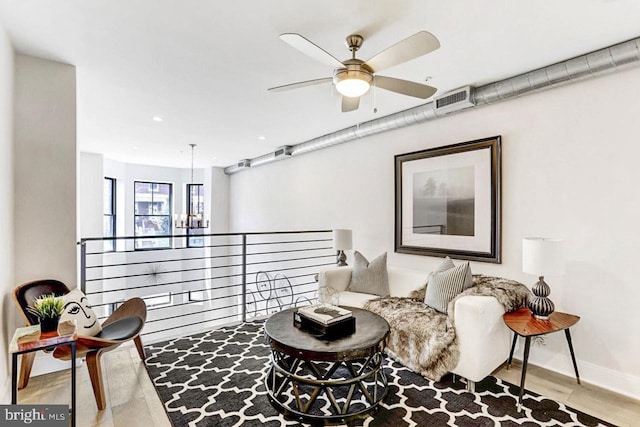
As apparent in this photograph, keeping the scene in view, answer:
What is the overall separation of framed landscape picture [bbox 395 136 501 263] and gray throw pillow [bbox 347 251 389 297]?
21.9 inches

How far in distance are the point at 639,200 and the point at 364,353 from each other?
2.36m

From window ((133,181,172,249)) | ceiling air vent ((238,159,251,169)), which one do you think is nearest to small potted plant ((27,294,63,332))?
ceiling air vent ((238,159,251,169))

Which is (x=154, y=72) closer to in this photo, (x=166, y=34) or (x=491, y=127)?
(x=166, y=34)

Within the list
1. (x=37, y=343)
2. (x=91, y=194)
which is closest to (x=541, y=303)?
(x=37, y=343)

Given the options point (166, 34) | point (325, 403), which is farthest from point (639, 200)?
point (166, 34)

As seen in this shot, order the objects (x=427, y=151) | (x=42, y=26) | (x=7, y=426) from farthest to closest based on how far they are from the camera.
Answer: (x=427, y=151), (x=42, y=26), (x=7, y=426)

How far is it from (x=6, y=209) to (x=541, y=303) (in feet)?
13.7

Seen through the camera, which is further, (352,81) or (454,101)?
(454,101)

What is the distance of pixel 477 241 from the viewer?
338cm

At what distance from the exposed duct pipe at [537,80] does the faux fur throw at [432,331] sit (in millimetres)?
1748

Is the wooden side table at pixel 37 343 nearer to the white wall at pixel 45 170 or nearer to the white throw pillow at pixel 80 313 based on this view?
the white throw pillow at pixel 80 313

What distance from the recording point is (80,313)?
7.95 feet

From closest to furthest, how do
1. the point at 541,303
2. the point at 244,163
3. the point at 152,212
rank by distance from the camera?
the point at 541,303, the point at 244,163, the point at 152,212

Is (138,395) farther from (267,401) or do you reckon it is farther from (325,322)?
(325,322)
